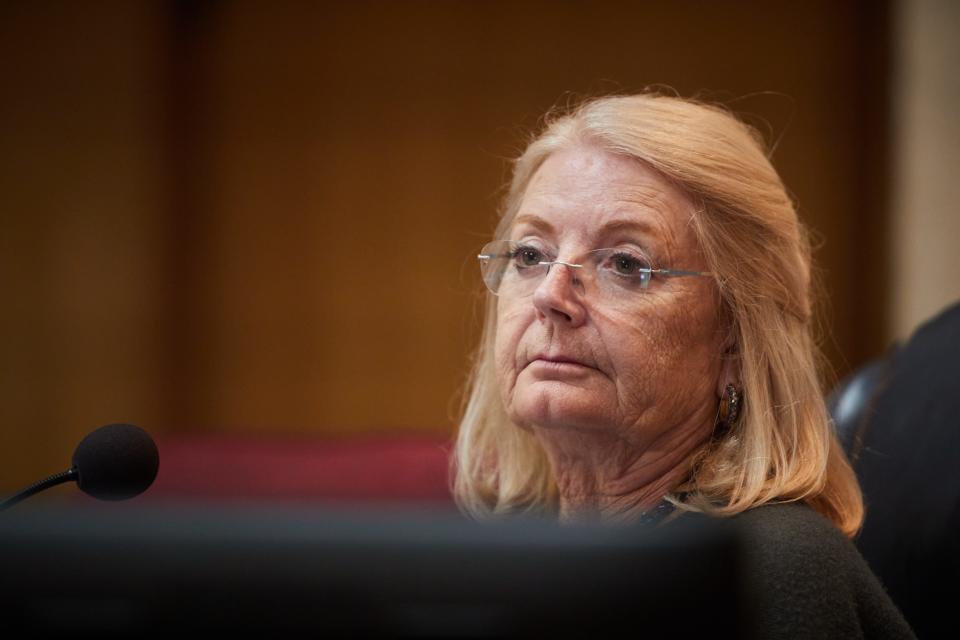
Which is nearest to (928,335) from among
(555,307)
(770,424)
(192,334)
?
(770,424)

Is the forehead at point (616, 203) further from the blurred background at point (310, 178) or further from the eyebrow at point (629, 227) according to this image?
the blurred background at point (310, 178)

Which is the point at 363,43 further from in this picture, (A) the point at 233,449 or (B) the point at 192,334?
(A) the point at 233,449

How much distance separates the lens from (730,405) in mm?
1479

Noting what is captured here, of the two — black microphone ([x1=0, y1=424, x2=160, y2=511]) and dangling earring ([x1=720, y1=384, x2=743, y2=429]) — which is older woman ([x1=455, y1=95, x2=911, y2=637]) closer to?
dangling earring ([x1=720, y1=384, x2=743, y2=429])

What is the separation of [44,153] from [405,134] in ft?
5.37

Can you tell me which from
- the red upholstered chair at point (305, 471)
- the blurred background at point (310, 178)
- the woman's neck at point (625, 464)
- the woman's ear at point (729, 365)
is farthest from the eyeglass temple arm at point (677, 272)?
the blurred background at point (310, 178)

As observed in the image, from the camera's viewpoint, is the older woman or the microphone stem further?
the older woman

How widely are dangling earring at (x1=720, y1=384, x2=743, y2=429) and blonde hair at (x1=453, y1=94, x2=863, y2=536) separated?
0.5 inches

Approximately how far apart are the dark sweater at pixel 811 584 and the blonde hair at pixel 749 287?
6.1 inches

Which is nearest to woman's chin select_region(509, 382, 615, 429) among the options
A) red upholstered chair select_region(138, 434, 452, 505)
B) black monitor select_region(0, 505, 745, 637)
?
black monitor select_region(0, 505, 745, 637)

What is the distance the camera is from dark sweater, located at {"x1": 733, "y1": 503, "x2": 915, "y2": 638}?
106 centimetres

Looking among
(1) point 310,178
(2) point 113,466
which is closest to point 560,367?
(2) point 113,466

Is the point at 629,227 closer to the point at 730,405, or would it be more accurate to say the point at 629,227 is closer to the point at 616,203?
the point at 616,203

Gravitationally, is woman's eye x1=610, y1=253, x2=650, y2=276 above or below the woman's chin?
above
